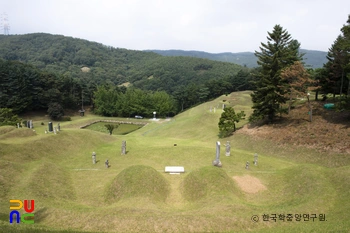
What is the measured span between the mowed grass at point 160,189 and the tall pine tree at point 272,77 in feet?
24.8

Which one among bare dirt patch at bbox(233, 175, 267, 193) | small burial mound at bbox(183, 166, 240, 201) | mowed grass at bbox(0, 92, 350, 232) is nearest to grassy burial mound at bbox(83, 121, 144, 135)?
mowed grass at bbox(0, 92, 350, 232)

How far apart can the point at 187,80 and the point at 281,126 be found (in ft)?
457

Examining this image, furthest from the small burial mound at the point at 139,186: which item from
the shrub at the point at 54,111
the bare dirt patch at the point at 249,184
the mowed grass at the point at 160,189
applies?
the shrub at the point at 54,111

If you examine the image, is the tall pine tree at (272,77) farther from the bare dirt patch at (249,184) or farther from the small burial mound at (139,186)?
the small burial mound at (139,186)

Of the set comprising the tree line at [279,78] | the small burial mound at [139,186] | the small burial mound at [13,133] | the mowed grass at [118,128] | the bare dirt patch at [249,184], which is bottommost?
the mowed grass at [118,128]

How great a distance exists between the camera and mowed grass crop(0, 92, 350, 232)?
12758mm

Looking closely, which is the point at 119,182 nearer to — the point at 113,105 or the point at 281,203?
the point at 281,203

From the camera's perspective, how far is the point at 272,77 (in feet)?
121

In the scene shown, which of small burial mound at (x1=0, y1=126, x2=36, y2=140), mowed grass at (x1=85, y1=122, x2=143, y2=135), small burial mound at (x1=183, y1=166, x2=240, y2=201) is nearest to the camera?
small burial mound at (x1=183, y1=166, x2=240, y2=201)

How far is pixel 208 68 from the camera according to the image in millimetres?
195000

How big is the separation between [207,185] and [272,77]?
2604cm

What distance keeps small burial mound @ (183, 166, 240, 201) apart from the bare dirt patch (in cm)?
124

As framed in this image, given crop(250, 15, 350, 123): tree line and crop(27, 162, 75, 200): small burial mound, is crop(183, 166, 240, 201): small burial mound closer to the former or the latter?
crop(27, 162, 75, 200): small burial mound

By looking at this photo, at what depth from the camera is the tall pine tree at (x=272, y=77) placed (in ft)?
118
